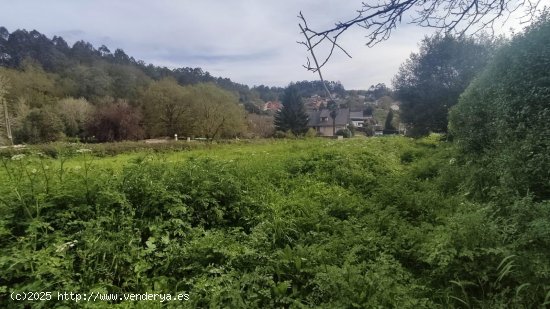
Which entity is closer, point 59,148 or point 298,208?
point 59,148

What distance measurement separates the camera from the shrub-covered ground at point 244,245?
108 inches

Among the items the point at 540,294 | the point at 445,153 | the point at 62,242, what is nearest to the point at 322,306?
the point at 540,294

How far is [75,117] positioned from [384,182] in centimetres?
4201

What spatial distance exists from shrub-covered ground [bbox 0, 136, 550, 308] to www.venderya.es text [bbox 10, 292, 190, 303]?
1.7 inches

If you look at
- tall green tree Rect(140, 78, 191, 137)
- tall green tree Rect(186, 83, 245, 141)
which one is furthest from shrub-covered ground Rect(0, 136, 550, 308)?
tall green tree Rect(140, 78, 191, 137)

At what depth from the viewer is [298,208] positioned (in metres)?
4.93

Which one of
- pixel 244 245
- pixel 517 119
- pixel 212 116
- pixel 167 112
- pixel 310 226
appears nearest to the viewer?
pixel 244 245

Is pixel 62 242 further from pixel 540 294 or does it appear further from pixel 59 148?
pixel 540 294

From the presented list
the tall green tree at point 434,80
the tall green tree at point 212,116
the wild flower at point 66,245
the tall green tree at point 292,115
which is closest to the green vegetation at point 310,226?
the wild flower at point 66,245

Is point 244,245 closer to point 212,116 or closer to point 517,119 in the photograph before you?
point 517,119

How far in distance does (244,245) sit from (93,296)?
4.96ft

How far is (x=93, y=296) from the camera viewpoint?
2682mm

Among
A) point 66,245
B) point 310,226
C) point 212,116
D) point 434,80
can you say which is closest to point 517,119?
point 310,226

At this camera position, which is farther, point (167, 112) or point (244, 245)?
point (167, 112)
